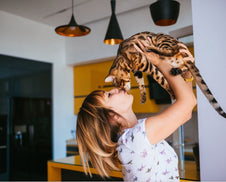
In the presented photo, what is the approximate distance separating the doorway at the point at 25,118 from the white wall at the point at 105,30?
0.56 m

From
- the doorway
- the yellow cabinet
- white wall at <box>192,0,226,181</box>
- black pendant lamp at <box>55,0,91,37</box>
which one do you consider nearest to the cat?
white wall at <box>192,0,226,181</box>

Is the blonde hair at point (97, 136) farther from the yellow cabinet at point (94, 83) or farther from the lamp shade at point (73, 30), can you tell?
the yellow cabinet at point (94, 83)

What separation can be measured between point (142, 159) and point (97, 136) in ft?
0.73

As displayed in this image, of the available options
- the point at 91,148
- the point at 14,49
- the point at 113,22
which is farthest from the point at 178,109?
the point at 14,49

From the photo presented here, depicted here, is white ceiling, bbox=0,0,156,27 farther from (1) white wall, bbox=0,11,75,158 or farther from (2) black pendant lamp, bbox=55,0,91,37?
(2) black pendant lamp, bbox=55,0,91,37

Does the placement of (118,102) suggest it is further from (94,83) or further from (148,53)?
(94,83)

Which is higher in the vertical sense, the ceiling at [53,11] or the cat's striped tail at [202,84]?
the ceiling at [53,11]

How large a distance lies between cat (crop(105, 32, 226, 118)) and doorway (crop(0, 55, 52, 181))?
300 centimetres

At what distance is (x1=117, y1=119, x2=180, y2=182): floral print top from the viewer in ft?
2.93

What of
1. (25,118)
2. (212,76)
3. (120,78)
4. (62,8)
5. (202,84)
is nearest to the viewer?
(202,84)

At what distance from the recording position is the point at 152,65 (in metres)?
1.01

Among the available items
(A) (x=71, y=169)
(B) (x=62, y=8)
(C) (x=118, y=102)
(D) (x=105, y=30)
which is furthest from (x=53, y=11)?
(C) (x=118, y=102)

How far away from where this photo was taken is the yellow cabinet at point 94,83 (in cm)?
382

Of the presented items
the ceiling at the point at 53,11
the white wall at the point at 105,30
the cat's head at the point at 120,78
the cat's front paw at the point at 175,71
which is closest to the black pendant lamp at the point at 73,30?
the ceiling at the point at 53,11
